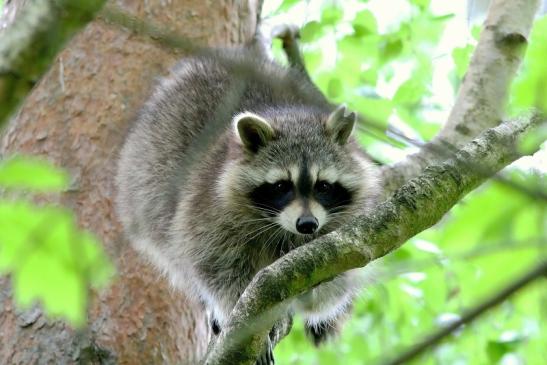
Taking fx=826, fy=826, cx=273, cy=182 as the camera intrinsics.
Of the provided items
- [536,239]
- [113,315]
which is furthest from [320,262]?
[113,315]

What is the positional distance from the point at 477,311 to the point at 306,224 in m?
2.34

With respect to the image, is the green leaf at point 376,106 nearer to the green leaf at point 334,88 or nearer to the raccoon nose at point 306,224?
the green leaf at point 334,88

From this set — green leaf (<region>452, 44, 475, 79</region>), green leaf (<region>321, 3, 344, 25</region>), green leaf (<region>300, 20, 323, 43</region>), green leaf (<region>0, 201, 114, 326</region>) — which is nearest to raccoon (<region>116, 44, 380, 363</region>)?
green leaf (<region>300, 20, 323, 43</region>)

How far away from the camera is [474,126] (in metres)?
3.70

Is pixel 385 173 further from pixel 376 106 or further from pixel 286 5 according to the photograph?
pixel 286 5

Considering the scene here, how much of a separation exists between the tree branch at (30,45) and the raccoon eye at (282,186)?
2250 mm

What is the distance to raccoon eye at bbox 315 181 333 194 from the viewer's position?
3590 mm

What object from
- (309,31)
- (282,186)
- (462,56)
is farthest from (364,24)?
(282,186)

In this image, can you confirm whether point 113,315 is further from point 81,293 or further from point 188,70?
point 81,293

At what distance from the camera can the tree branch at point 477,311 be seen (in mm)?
932

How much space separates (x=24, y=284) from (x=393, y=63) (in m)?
4.11

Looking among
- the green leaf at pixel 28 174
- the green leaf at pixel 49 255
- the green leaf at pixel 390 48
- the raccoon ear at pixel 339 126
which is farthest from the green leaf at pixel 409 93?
the green leaf at pixel 28 174

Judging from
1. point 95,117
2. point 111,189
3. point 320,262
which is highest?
point 320,262

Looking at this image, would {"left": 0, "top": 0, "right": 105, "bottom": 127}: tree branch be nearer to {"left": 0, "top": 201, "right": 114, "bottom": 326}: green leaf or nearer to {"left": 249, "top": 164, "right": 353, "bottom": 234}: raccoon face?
{"left": 0, "top": 201, "right": 114, "bottom": 326}: green leaf
